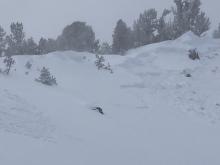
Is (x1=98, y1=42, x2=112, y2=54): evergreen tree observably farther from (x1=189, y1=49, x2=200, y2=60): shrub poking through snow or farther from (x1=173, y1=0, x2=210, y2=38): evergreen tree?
(x1=189, y1=49, x2=200, y2=60): shrub poking through snow

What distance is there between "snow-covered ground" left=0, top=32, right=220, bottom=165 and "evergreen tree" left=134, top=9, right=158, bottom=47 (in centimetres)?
1279

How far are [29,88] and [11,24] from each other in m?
19.7

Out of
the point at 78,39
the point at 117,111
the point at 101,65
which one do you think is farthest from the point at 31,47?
the point at 117,111

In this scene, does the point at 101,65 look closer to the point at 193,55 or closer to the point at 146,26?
the point at 193,55

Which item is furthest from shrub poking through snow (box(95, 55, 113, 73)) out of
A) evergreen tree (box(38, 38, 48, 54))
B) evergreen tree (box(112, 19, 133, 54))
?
evergreen tree (box(112, 19, 133, 54))

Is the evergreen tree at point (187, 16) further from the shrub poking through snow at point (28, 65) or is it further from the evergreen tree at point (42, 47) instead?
the shrub poking through snow at point (28, 65)

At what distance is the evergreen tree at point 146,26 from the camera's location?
4322cm

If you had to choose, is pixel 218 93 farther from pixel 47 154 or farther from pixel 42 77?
pixel 47 154

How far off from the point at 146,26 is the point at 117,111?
26.7 metres

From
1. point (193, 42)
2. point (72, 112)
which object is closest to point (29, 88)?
point (72, 112)

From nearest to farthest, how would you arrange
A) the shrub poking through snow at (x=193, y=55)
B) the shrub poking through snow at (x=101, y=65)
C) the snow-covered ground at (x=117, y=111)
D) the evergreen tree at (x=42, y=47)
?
the snow-covered ground at (x=117, y=111) < the shrub poking through snow at (x=101, y=65) < the shrub poking through snow at (x=193, y=55) < the evergreen tree at (x=42, y=47)

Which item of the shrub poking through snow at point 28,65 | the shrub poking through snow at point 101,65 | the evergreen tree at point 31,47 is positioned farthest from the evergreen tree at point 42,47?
the shrub poking through snow at point 28,65

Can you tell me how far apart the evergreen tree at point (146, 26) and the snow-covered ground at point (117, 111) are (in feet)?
42.0

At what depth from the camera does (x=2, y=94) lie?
14.0 m
